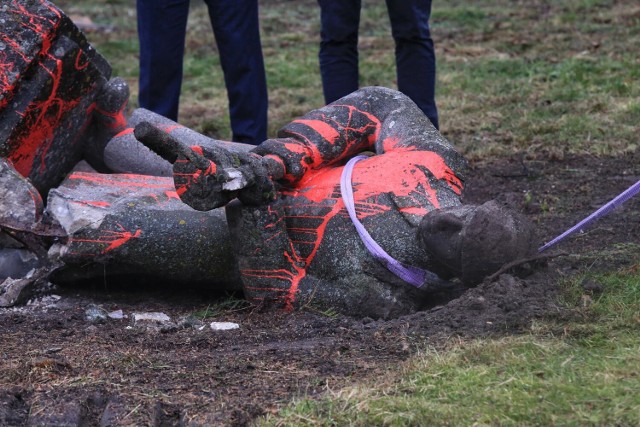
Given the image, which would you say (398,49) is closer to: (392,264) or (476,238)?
(392,264)

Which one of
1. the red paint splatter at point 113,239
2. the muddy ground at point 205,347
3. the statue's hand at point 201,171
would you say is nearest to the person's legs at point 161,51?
the muddy ground at point 205,347

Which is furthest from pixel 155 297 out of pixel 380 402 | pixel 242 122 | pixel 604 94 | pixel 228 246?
pixel 604 94

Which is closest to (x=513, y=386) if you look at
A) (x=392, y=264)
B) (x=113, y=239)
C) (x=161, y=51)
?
(x=392, y=264)

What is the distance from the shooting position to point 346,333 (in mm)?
3227

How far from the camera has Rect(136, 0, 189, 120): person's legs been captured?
5273mm

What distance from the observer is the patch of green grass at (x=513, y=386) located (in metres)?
2.50

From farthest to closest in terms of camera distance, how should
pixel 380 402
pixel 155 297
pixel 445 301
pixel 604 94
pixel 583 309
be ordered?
pixel 604 94 → pixel 155 297 → pixel 445 301 → pixel 583 309 → pixel 380 402

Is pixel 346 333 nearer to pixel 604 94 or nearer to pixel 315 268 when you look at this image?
pixel 315 268

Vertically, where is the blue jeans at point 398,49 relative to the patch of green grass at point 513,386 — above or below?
above

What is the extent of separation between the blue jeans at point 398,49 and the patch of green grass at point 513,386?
2409 mm

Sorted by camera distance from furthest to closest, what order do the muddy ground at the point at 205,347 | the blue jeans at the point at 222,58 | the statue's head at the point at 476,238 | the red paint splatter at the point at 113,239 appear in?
1. the blue jeans at the point at 222,58
2. the red paint splatter at the point at 113,239
3. the statue's head at the point at 476,238
4. the muddy ground at the point at 205,347

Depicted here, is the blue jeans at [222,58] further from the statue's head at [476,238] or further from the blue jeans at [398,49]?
the statue's head at [476,238]

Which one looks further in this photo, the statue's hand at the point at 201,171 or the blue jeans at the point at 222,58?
the blue jeans at the point at 222,58

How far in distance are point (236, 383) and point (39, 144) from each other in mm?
1482
